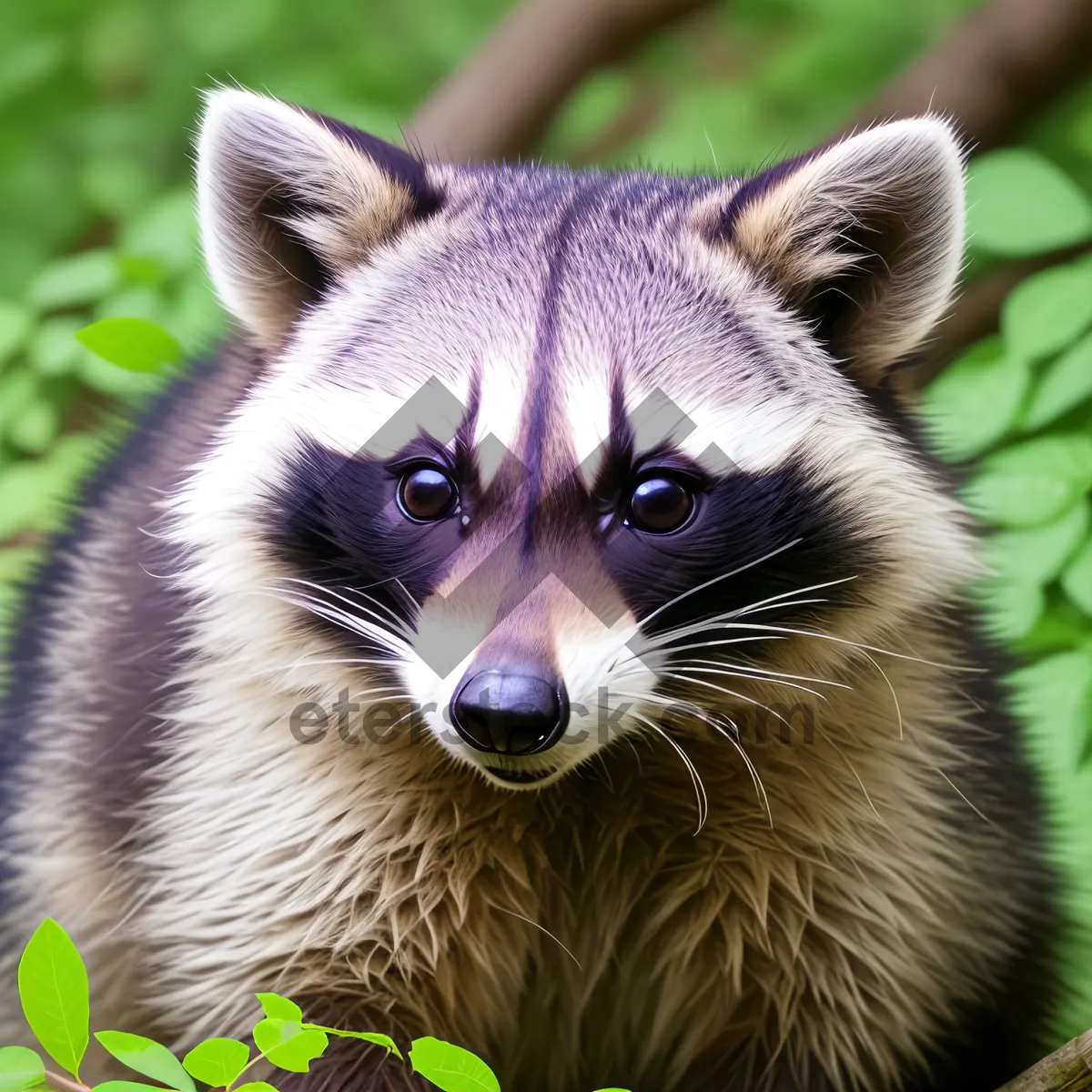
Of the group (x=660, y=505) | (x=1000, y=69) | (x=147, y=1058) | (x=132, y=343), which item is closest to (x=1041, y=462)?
(x=1000, y=69)

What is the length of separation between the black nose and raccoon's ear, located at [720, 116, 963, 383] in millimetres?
849

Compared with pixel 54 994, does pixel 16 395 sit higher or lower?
higher

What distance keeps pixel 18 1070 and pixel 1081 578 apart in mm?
2261

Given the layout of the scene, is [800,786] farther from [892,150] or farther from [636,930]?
[892,150]

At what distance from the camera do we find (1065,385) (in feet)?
9.66

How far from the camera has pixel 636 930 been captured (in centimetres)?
236

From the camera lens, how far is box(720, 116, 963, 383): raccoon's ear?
2121 mm

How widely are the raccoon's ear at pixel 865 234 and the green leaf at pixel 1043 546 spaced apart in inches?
28.7

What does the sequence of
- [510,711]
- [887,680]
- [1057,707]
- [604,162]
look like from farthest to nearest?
[604,162], [1057,707], [887,680], [510,711]

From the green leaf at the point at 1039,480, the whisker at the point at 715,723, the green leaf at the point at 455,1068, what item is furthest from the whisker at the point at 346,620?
the green leaf at the point at 1039,480

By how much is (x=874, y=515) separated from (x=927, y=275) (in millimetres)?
383

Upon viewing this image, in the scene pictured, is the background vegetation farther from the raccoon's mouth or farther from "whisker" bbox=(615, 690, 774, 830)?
the raccoon's mouth

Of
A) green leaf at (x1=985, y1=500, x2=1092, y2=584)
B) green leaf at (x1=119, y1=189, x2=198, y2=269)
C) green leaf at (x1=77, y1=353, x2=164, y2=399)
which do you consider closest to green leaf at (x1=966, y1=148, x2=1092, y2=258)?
green leaf at (x1=985, y1=500, x2=1092, y2=584)

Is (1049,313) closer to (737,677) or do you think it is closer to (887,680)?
(887,680)
